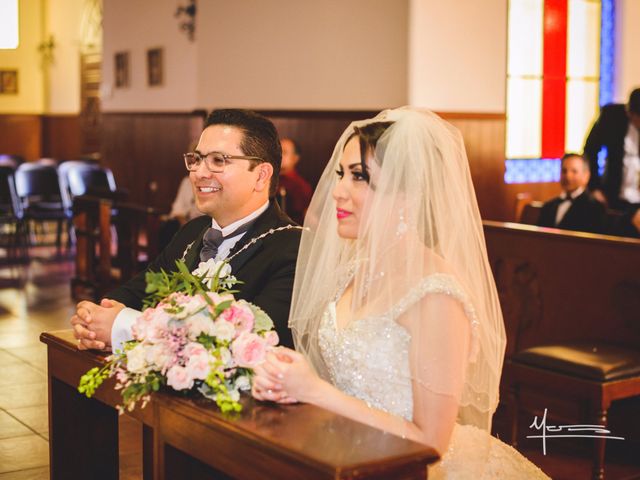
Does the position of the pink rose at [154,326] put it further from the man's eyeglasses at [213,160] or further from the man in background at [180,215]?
the man in background at [180,215]

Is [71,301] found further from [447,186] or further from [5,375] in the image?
[447,186]

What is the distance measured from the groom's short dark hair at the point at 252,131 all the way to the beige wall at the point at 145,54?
7152 mm

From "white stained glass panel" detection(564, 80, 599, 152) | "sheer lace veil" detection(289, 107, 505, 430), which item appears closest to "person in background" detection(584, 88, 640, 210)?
"white stained glass panel" detection(564, 80, 599, 152)

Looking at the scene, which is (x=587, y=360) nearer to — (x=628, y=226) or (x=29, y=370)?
(x=628, y=226)

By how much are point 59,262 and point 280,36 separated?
3.86 meters

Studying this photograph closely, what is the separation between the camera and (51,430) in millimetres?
3119

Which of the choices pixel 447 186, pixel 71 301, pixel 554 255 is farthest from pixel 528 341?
pixel 71 301

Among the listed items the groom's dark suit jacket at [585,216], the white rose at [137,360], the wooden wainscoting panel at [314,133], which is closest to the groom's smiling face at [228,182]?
the white rose at [137,360]

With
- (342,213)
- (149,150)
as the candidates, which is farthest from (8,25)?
(149,150)

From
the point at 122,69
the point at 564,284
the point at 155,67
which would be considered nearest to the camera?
the point at 564,284

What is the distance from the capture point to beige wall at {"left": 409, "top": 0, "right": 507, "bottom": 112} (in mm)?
7617

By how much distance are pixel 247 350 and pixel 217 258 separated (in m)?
1.07

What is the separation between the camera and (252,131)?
10.8ft

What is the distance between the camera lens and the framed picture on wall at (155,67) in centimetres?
1152
